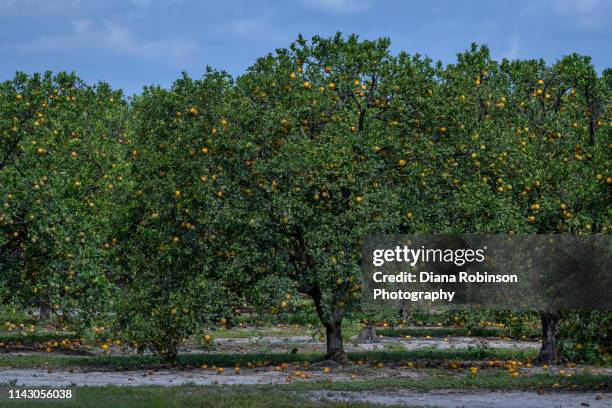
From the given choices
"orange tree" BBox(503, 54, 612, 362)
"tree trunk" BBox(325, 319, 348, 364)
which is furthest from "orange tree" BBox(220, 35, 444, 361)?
"orange tree" BBox(503, 54, 612, 362)

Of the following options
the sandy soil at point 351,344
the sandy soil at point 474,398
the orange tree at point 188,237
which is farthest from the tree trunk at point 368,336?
the sandy soil at point 474,398

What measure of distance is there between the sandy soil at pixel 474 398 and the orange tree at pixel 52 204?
8.10 metres

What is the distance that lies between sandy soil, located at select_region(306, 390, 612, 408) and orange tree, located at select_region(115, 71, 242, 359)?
4.76m

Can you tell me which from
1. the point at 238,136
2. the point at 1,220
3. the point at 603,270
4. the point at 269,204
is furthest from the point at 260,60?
the point at 603,270

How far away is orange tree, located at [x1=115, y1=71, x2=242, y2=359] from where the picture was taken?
2148 cm

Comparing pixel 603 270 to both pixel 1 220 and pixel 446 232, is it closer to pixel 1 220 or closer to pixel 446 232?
pixel 446 232

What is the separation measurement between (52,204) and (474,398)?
37.2ft

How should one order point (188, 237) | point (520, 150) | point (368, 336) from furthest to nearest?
point (368, 336) → point (520, 150) → point (188, 237)

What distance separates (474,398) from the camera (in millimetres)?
17750

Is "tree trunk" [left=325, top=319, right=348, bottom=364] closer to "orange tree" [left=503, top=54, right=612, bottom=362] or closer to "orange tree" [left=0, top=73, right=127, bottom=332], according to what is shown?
"orange tree" [left=503, top=54, right=612, bottom=362]

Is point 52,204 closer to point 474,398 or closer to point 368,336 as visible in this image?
point 474,398

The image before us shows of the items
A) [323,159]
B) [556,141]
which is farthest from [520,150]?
[323,159]

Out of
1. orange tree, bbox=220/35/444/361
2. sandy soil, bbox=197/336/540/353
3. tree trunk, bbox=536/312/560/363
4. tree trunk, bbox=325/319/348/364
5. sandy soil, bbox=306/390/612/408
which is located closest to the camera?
sandy soil, bbox=306/390/612/408

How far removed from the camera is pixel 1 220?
75.6 feet
